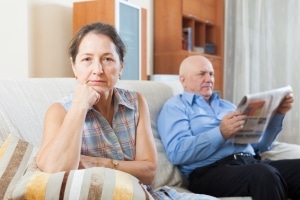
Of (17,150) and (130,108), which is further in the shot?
(130,108)

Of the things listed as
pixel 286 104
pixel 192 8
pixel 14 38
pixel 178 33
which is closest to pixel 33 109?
pixel 14 38

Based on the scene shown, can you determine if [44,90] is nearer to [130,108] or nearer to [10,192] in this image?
[130,108]

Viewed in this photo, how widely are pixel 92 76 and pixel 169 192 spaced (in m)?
0.51

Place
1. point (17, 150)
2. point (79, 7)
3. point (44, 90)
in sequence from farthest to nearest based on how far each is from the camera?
point (79, 7) → point (44, 90) → point (17, 150)

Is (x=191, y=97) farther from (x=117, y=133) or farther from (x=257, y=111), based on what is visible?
(x=117, y=133)

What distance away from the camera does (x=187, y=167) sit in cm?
176

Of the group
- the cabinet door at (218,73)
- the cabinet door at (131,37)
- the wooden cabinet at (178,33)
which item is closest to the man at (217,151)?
the cabinet door at (131,37)

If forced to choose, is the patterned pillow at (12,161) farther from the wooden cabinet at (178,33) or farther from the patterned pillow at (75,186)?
the wooden cabinet at (178,33)

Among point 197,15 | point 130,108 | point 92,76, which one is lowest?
point 130,108

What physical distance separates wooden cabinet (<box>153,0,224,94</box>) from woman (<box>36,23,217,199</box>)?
7.85 ft

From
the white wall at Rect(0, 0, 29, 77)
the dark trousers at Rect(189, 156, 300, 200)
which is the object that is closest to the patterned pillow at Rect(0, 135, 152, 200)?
the dark trousers at Rect(189, 156, 300, 200)

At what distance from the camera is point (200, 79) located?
2020 millimetres

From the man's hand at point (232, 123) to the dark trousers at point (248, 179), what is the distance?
0.44ft

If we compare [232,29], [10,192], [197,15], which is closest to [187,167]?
[10,192]
